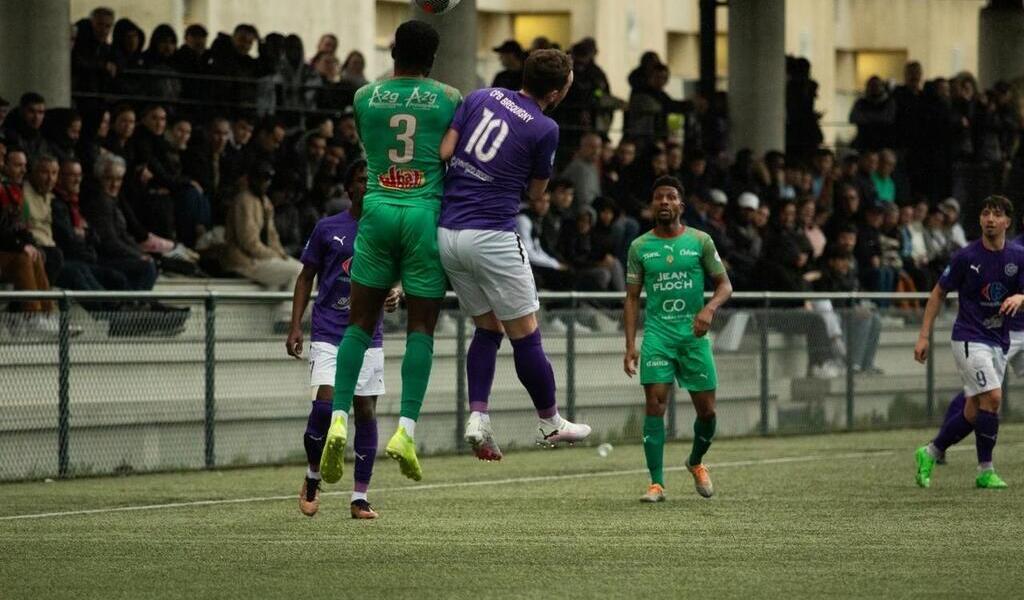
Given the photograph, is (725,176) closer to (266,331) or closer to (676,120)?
(676,120)

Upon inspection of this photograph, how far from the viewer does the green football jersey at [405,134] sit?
10.6 metres

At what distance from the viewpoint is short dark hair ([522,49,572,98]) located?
10.7 meters

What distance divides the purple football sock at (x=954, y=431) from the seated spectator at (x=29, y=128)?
7860 millimetres

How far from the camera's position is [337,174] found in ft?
70.2

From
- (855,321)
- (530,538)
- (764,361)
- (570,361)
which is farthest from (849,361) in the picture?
(530,538)

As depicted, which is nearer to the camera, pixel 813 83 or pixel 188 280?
pixel 188 280

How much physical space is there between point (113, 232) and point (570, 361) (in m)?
Result: 4.92

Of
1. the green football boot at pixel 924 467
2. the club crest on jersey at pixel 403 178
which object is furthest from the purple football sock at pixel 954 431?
the club crest on jersey at pixel 403 178

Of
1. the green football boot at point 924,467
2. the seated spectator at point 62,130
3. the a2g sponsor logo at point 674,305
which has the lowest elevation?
the green football boot at point 924,467

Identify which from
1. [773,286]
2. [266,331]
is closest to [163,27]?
[266,331]

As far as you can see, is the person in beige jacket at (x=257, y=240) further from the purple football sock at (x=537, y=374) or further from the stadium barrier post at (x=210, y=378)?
the purple football sock at (x=537, y=374)

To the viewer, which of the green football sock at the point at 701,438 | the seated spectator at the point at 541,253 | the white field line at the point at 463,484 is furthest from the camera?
the seated spectator at the point at 541,253

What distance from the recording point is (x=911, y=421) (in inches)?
989

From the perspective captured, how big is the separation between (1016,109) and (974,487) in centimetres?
1720
